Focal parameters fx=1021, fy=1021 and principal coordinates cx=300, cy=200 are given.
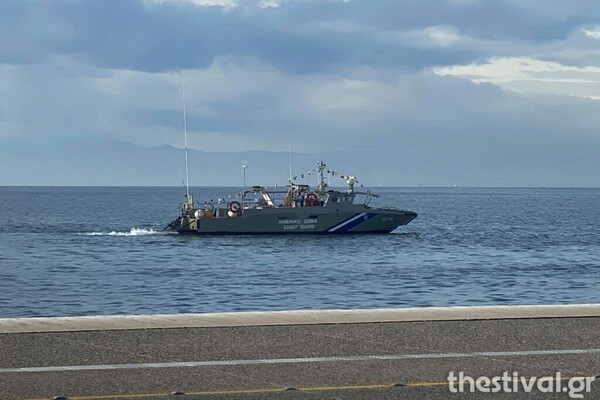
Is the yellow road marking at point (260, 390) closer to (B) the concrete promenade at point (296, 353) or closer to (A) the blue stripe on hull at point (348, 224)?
(B) the concrete promenade at point (296, 353)

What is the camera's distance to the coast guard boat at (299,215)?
70.2 m

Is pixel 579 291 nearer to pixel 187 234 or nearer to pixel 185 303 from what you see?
pixel 185 303

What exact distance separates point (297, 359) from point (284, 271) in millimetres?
39636

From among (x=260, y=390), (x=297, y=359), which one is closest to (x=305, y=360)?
(x=297, y=359)

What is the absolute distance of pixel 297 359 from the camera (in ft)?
35.3

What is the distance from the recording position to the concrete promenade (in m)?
9.59

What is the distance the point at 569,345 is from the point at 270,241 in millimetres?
58479

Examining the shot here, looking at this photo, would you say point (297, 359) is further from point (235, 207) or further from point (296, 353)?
point (235, 207)

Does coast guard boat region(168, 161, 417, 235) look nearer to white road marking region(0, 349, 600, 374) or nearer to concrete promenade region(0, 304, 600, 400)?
concrete promenade region(0, 304, 600, 400)

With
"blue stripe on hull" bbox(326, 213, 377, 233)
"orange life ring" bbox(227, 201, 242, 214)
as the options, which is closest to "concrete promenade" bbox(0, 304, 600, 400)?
"blue stripe on hull" bbox(326, 213, 377, 233)

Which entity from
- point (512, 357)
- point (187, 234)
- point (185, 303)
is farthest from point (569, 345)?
point (187, 234)

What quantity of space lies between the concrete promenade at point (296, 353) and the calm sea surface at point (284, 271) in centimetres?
2116

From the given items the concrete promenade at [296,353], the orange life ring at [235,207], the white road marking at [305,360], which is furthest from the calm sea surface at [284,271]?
the white road marking at [305,360]

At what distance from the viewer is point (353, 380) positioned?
9.91m
